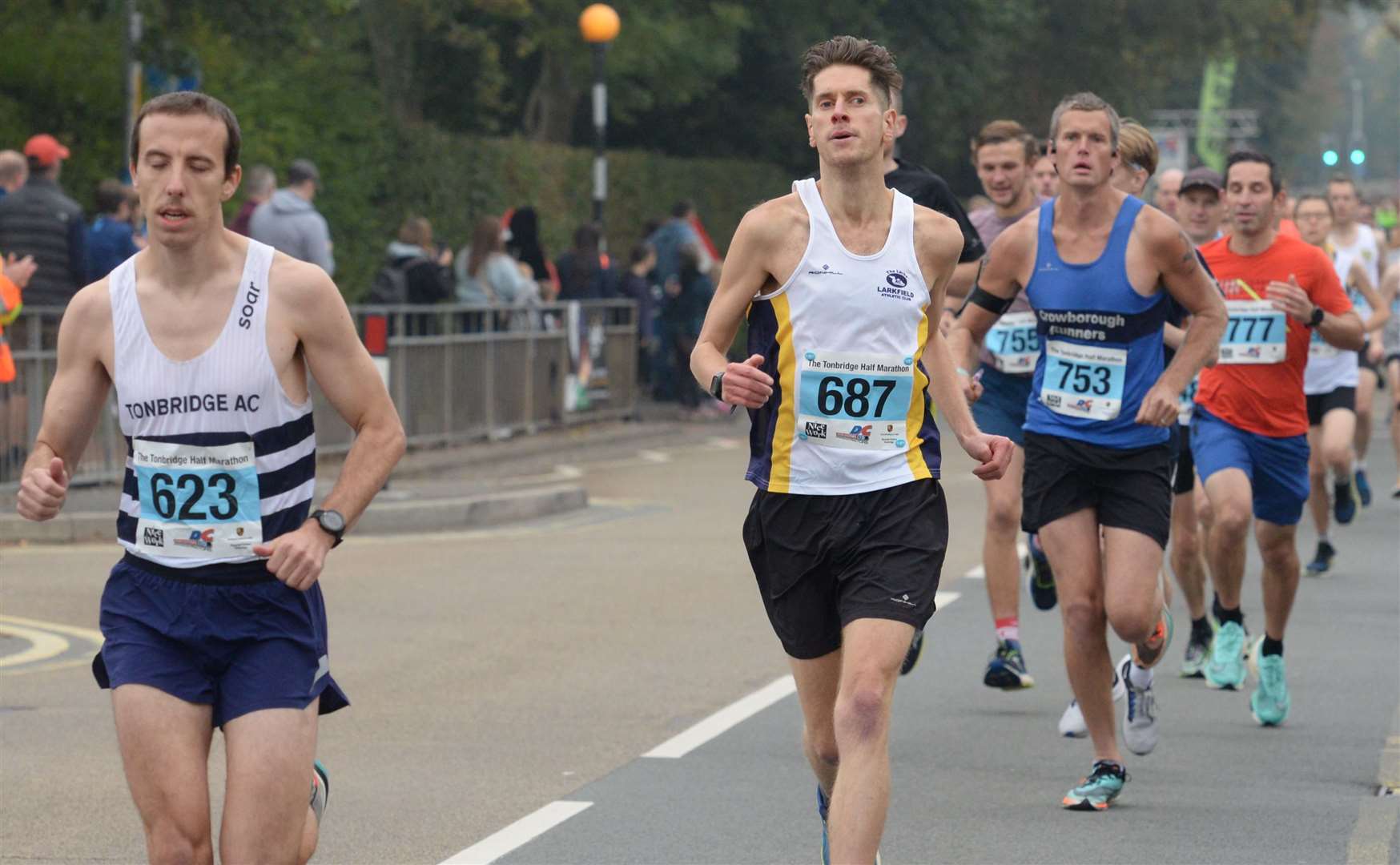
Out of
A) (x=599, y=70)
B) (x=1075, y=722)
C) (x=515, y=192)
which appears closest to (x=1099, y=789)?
(x=1075, y=722)

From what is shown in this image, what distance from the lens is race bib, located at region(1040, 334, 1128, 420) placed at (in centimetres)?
728

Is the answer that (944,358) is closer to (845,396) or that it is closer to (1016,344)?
(845,396)

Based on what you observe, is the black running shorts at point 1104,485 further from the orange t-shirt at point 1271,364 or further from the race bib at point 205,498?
the race bib at point 205,498

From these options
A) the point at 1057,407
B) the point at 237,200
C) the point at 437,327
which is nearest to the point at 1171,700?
the point at 1057,407

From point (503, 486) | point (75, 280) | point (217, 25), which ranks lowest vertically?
point (503, 486)

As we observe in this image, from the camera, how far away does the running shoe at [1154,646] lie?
7438mm

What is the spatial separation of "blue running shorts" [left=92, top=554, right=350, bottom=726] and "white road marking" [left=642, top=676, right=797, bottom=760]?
3.39 meters

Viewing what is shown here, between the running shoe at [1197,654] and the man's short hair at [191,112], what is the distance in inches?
239

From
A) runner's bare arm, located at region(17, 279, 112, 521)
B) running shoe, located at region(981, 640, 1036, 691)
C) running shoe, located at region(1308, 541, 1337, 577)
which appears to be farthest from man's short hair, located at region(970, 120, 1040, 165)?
runner's bare arm, located at region(17, 279, 112, 521)

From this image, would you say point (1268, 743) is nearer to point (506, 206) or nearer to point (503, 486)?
point (503, 486)

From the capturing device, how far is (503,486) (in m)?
17.2

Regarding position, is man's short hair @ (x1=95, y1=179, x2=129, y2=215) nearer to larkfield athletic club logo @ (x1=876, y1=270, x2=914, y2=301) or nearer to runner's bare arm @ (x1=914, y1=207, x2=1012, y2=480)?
runner's bare arm @ (x1=914, y1=207, x2=1012, y2=480)

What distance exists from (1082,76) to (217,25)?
→ 78.3 ft

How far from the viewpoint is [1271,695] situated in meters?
8.62
